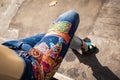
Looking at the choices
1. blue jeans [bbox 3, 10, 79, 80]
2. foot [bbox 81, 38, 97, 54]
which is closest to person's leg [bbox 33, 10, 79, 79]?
blue jeans [bbox 3, 10, 79, 80]

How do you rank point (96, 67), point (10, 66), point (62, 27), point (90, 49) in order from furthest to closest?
point (90, 49) → point (96, 67) → point (62, 27) → point (10, 66)

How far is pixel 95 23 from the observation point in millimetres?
4410

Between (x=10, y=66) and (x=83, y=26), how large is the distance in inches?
101

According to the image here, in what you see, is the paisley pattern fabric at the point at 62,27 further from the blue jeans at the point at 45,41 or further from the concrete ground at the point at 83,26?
the concrete ground at the point at 83,26

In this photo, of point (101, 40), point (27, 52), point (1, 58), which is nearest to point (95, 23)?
point (101, 40)

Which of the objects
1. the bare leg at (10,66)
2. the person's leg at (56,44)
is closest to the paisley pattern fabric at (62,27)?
the person's leg at (56,44)

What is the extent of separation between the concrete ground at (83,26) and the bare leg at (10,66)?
5.86 ft

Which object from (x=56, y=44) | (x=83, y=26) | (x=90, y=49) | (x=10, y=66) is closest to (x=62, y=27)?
(x=56, y=44)

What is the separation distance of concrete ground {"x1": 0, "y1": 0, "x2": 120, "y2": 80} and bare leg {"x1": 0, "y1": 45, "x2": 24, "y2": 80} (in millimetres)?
1786

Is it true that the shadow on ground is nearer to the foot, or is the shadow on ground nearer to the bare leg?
the foot

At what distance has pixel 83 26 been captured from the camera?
4535 millimetres

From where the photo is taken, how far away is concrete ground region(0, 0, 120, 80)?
3.85 m

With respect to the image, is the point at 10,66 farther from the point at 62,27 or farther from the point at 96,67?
the point at 96,67

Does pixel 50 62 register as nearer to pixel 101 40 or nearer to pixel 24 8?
pixel 101 40
